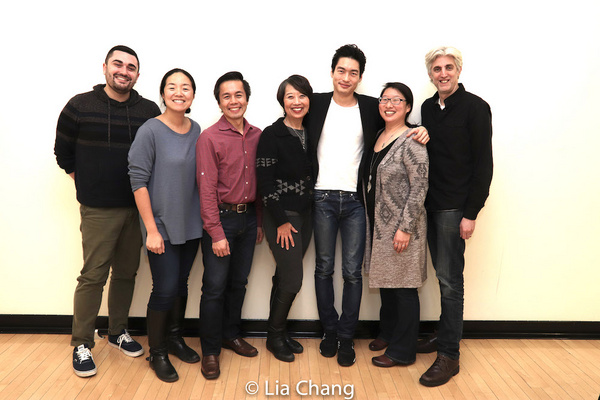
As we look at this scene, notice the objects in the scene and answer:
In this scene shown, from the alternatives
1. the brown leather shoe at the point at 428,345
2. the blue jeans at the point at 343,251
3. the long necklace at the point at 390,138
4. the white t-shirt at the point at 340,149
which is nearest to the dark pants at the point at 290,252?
the blue jeans at the point at 343,251

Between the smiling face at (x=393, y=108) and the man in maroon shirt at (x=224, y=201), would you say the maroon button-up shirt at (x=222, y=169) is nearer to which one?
the man in maroon shirt at (x=224, y=201)

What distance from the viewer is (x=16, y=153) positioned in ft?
9.38

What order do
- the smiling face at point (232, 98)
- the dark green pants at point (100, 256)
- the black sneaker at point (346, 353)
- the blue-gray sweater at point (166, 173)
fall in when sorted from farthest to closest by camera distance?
the black sneaker at point (346, 353) → the dark green pants at point (100, 256) → the smiling face at point (232, 98) → the blue-gray sweater at point (166, 173)

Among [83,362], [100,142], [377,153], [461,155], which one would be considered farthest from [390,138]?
[83,362]

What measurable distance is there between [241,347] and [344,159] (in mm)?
1256

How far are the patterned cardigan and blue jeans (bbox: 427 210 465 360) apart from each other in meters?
0.09

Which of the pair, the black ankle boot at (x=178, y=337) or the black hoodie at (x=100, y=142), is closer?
the black hoodie at (x=100, y=142)

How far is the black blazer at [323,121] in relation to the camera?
253cm

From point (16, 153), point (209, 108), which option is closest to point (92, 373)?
point (16, 153)

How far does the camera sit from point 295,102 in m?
2.43

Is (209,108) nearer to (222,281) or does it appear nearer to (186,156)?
(186,156)

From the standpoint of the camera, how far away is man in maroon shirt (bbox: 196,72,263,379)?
92.6 inches

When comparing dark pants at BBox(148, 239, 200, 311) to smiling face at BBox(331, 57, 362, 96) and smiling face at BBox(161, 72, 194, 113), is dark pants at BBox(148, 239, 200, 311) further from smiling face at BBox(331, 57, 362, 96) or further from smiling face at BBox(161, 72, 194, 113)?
smiling face at BBox(331, 57, 362, 96)

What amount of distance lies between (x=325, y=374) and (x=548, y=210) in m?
1.76
